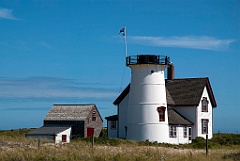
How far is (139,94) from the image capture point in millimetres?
41188

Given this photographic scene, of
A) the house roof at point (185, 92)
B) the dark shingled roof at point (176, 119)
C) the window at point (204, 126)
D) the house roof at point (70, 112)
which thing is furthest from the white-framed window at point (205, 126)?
the house roof at point (70, 112)

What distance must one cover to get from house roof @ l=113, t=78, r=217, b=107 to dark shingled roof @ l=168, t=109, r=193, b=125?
2.62 feet

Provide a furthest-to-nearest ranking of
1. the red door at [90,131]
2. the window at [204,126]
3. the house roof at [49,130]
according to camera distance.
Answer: the red door at [90,131], the window at [204,126], the house roof at [49,130]

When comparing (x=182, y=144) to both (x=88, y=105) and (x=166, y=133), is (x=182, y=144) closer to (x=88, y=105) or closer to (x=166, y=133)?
(x=166, y=133)

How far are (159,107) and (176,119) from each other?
9.48 ft

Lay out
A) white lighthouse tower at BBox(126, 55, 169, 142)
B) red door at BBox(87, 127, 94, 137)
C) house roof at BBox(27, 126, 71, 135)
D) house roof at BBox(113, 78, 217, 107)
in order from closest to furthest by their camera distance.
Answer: white lighthouse tower at BBox(126, 55, 169, 142)
house roof at BBox(113, 78, 217, 107)
house roof at BBox(27, 126, 71, 135)
red door at BBox(87, 127, 94, 137)

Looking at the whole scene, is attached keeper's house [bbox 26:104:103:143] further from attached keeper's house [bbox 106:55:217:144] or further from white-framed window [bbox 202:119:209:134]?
white-framed window [bbox 202:119:209:134]

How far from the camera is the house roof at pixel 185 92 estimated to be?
4503 centimetres

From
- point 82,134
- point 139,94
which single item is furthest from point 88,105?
point 139,94

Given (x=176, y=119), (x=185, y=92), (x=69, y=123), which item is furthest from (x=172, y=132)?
(x=69, y=123)

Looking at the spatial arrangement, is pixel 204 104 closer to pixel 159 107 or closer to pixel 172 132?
pixel 172 132

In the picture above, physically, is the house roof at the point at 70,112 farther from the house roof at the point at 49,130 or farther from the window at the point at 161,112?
the window at the point at 161,112

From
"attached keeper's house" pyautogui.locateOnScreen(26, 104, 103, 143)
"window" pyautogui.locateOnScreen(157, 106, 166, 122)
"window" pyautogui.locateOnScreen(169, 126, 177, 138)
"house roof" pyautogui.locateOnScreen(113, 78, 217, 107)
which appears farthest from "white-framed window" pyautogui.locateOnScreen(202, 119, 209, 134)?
"attached keeper's house" pyautogui.locateOnScreen(26, 104, 103, 143)

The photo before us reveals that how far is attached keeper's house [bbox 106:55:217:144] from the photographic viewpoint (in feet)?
135
